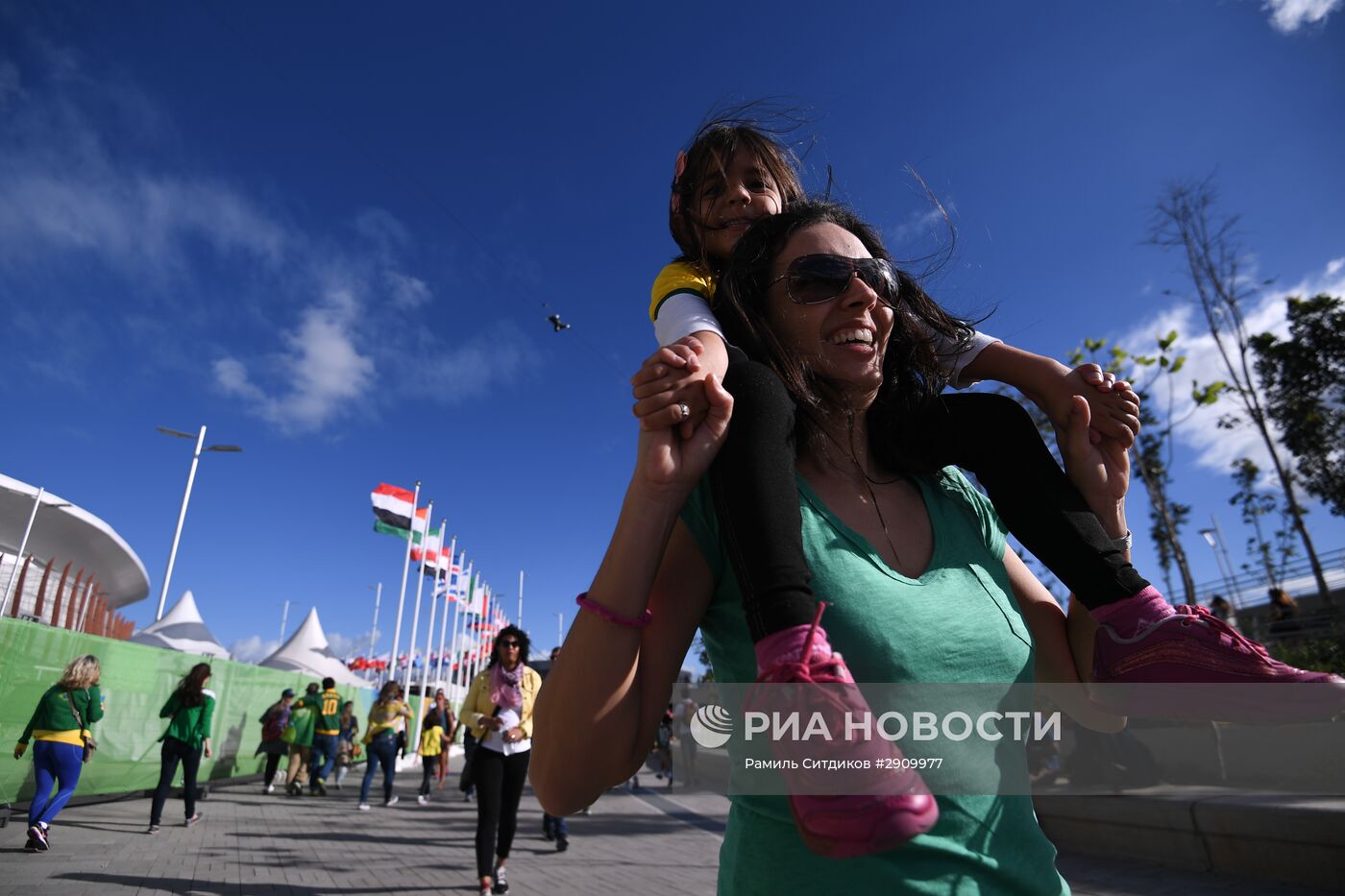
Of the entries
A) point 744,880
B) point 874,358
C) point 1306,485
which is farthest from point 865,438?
point 1306,485

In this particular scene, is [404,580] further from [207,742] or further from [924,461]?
[924,461]

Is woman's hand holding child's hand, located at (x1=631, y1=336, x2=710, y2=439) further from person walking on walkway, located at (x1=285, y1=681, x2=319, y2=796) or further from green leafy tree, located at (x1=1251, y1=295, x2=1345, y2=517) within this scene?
green leafy tree, located at (x1=1251, y1=295, x2=1345, y2=517)

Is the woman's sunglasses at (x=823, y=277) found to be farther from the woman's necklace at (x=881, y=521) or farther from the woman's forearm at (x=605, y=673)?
the woman's forearm at (x=605, y=673)

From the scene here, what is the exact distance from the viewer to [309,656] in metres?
25.0

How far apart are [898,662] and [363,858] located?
8104mm

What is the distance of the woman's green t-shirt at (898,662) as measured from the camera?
909 millimetres

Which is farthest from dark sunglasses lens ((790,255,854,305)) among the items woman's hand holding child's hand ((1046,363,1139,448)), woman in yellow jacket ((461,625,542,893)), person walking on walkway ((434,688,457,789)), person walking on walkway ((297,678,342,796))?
person walking on walkway ((297,678,342,796))

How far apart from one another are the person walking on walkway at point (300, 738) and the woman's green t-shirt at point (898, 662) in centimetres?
1440

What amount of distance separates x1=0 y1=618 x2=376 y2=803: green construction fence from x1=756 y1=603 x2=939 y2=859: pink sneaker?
10.1 m

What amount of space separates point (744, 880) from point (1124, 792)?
8273 millimetres

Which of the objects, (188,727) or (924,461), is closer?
(924,461)

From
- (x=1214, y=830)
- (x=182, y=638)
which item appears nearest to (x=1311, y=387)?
(x=1214, y=830)

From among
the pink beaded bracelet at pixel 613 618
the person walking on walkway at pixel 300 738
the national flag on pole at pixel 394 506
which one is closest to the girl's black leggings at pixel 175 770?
the person walking on walkway at pixel 300 738

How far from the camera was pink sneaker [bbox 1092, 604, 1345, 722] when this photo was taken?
990 millimetres
